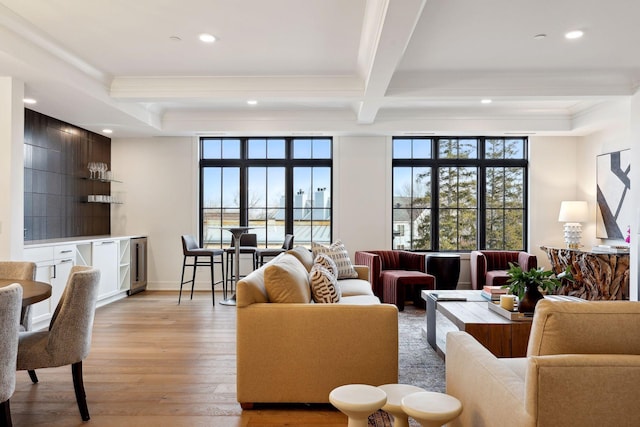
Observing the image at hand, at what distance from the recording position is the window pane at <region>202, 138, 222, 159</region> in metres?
7.36

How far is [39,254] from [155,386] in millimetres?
2371

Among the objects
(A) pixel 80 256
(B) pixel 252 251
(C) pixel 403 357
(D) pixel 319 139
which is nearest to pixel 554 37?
(C) pixel 403 357

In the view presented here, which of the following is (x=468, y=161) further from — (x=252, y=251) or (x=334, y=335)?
(x=334, y=335)

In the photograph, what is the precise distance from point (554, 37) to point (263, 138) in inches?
181

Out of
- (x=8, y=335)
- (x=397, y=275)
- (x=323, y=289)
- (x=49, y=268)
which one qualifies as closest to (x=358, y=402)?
(x=323, y=289)

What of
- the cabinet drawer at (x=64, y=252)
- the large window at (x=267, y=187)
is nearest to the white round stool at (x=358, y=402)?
the cabinet drawer at (x=64, y=252)

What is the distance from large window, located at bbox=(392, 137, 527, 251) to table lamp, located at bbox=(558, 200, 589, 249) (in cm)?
72

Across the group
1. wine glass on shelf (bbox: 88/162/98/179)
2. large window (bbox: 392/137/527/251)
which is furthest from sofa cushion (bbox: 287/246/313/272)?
wine glass on shelf (bbox: 88/162/98/179)

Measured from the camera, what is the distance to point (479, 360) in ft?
5.88

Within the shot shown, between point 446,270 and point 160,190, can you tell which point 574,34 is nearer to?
point 446,270

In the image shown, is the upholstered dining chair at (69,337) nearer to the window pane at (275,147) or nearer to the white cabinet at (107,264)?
the white cabinet at (107,264)

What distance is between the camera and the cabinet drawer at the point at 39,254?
171 inches

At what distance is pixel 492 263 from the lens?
21.5 ft

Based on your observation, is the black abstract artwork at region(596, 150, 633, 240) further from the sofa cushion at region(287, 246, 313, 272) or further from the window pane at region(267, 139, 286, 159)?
the window pane at region(267, 139, 286, 159)
